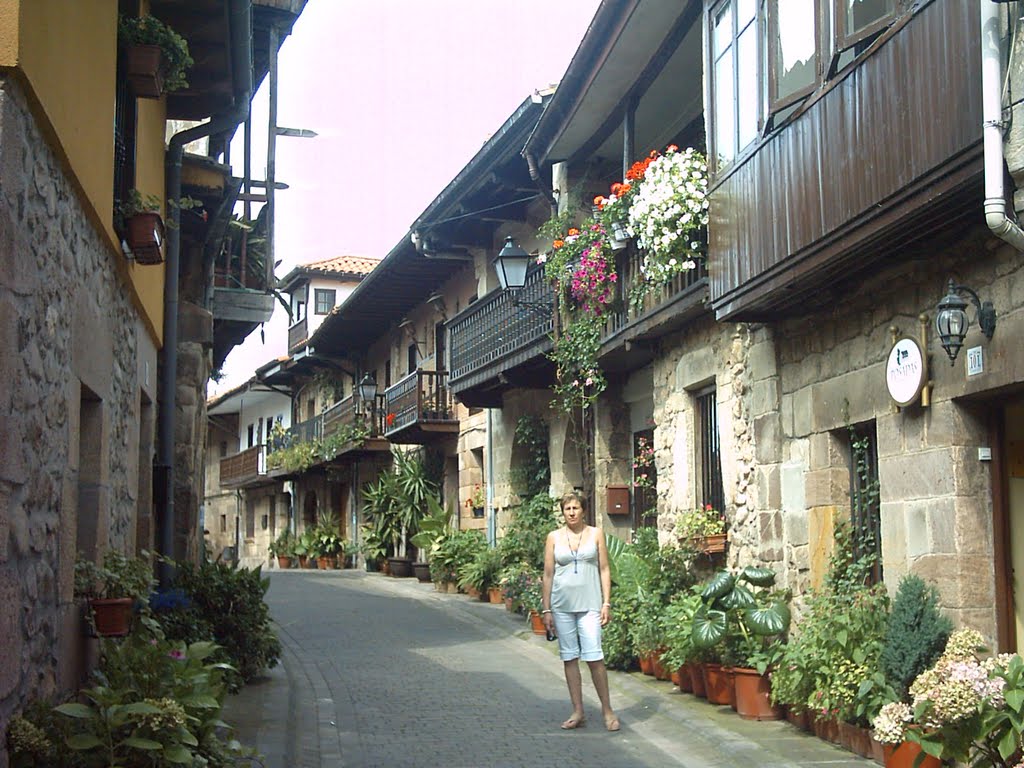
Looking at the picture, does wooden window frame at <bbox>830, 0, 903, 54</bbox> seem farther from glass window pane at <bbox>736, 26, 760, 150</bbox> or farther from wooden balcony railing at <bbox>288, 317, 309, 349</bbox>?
wooden balcony railing at <bbox>288, 317, 309, 349</bbox>

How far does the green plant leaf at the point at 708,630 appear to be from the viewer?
8.88 meters

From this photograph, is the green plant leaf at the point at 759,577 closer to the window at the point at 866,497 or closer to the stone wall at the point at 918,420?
the stone wall at the point at 918,420

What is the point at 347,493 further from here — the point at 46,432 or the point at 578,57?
the point at 46,432

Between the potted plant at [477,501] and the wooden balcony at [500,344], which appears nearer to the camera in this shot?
the wooden balcony at [500,344]

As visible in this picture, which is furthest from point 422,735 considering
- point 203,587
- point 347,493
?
point 347,493

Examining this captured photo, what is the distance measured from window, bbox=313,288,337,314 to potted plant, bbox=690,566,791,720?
26899 millimetres

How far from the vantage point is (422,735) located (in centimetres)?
861

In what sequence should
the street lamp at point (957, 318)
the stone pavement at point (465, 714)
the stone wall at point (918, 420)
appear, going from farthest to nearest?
the stone pavement at point (465, 714)
the stone wall at point (918, 420)
the street lamp at point (957, 318)

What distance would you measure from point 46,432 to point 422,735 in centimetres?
433

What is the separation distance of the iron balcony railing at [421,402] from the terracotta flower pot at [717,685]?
1393cm

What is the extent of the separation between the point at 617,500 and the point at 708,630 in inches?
226

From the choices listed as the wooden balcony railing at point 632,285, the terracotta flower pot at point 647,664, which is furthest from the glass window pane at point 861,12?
the terracotta flower pot at point 647,664

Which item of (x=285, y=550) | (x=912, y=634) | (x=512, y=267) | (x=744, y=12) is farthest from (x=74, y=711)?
(x=285, y=550)

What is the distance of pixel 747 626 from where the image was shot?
9.11m
